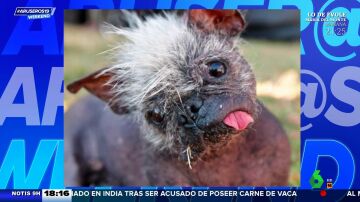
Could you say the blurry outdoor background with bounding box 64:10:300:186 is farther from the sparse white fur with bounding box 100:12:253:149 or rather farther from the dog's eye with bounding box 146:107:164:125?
the dog's eye with bounding box 146:107:164:125

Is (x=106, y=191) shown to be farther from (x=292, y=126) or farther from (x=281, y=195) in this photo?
(x=292, y=126)

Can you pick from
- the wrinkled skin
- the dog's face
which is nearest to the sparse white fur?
the dog's face

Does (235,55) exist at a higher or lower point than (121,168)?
higher

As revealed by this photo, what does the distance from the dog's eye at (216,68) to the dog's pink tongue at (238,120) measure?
166 mm

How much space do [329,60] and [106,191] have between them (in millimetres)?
947

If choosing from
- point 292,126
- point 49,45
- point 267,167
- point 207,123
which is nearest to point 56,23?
point 49,45

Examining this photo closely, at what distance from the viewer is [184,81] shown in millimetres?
2084

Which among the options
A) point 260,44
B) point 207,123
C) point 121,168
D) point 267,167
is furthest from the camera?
point 260,44

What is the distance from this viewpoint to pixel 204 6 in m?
2.20

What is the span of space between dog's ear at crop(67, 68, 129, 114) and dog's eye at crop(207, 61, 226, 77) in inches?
16.6

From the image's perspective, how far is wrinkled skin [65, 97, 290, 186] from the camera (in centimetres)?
227
